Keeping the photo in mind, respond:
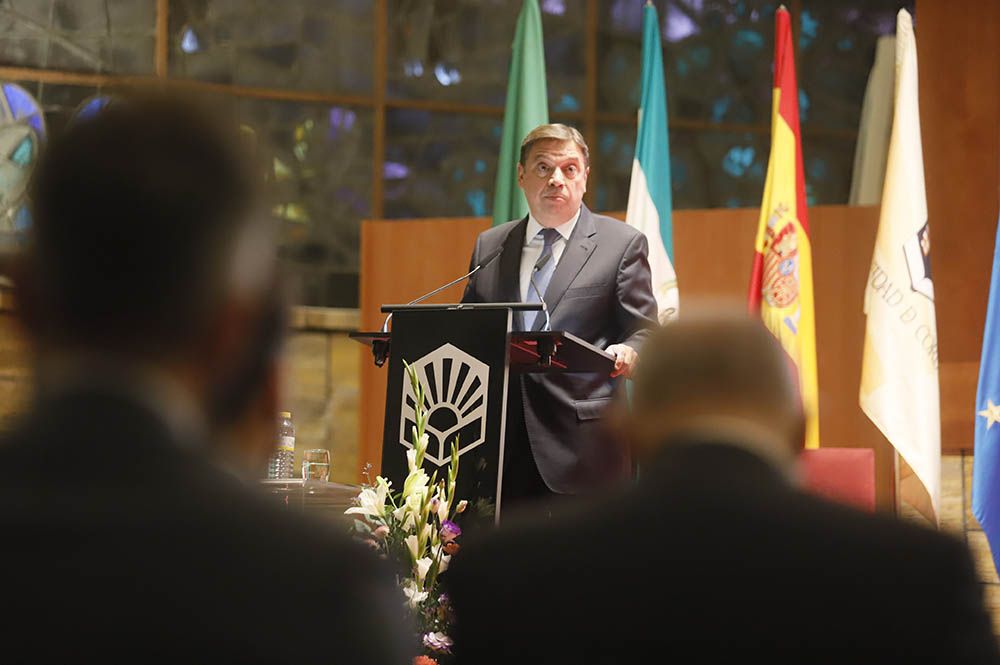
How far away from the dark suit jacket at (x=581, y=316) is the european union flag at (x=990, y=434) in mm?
2069

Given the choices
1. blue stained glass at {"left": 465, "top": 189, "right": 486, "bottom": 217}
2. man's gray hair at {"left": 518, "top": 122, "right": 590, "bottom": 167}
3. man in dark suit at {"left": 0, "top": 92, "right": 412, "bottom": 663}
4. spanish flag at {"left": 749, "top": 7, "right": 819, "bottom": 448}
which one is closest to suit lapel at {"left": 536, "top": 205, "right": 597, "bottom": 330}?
man's gray hair at {"left": 518, "top": 122, "right": 590, "bottom": 167}

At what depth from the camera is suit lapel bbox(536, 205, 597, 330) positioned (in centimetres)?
392

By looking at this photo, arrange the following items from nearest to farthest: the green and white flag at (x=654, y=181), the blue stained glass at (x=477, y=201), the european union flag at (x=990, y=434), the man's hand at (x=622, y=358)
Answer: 1. the man's hand at (x=622, y=358)
2. the european union flag at (x=990, y=434)
3. the green and white flag at (x=654, y=181)
4. the blue stained glass at (x=477, y=201)

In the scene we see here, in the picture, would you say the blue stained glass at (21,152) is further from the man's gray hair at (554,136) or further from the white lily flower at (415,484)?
the white lily flower at (415,484)

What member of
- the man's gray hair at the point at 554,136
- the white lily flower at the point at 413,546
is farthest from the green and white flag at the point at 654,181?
the white lily flower at the point at 413,546

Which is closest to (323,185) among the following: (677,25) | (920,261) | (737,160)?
(677,25)

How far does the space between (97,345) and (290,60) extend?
27.3 ft

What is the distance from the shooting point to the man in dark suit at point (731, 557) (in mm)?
1119

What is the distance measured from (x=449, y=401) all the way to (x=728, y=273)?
140 inches

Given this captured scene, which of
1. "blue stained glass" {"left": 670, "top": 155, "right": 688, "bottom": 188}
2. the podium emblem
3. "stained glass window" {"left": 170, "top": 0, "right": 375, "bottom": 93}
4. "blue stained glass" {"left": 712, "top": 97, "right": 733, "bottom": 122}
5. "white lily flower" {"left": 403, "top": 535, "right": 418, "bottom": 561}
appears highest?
"stained glass window" {"left": 170, "top": 0, "right": 375, "bottom": 93}

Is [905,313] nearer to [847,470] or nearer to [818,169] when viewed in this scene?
[847,470]

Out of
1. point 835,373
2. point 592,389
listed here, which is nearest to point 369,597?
point 592,389

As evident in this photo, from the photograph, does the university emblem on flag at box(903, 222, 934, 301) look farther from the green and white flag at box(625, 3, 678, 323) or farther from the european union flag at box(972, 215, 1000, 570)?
the green and white flag at box(625, 3, 678, 323)

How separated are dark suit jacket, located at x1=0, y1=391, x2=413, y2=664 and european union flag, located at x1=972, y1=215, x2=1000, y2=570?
15.9 ft
